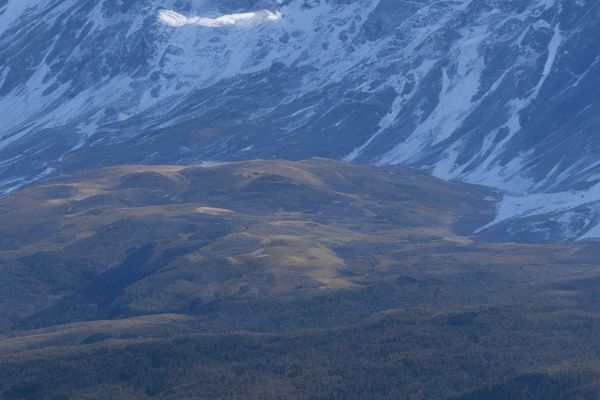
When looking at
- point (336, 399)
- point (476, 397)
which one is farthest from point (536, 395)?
point (336, 399)

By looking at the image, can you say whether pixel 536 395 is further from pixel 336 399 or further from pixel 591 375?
pixel 336 399

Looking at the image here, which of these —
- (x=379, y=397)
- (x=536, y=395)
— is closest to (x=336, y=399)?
(x=379, y=397)

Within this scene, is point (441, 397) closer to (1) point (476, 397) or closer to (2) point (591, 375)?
(1) point (476, 397)

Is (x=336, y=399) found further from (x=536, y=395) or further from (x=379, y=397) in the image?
(x=536, y=395)

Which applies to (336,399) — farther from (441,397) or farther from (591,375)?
(591,375)

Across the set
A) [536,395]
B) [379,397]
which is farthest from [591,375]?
[379,397]

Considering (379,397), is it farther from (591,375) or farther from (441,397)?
(591,375)
